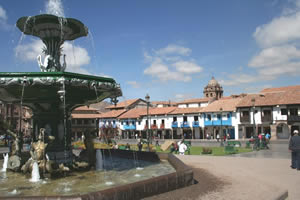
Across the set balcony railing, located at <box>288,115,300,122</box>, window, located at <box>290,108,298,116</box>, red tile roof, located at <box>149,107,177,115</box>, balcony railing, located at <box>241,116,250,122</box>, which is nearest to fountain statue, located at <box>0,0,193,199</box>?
balcony railing, located at <box>288,115,300,122</box>

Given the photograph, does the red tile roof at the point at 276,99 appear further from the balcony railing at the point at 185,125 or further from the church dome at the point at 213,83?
the church dome at the point at 213,83

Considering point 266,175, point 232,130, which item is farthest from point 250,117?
point 266,175

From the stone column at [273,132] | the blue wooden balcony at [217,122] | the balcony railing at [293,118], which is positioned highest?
the balcony railing at [293,118]

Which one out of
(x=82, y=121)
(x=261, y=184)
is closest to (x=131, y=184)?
(x=261, y=184)

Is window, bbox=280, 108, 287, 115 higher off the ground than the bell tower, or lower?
lower

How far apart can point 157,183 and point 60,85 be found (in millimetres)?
4000

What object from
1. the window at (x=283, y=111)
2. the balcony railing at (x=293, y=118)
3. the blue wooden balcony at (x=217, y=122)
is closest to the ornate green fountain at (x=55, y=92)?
the balcony railing at (x=293, y=118)

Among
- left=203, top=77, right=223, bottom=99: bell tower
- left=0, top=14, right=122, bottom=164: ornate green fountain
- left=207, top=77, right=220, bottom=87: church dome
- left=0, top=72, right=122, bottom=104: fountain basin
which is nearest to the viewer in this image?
left=0, top=72, right=122, bottom=104: fountain basin

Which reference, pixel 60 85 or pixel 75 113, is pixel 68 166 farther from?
pixel 75 113

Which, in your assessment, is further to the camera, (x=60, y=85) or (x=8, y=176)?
(x=8, y=176)

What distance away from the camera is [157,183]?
6.84 metres

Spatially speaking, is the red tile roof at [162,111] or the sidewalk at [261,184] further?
the red tile roof at [162,111]

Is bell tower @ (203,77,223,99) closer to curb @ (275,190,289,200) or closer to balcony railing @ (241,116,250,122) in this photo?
balcony railing @ (241,116,250,122)

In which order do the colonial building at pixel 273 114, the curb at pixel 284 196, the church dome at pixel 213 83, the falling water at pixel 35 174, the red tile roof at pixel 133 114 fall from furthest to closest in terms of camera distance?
the church dome at pixel 213 83 < the red tile roof at pixel 133 114 < the colonial building at pixel 273 114 < the falling water at pixel 35 174 < the curb at pixel 284 196
